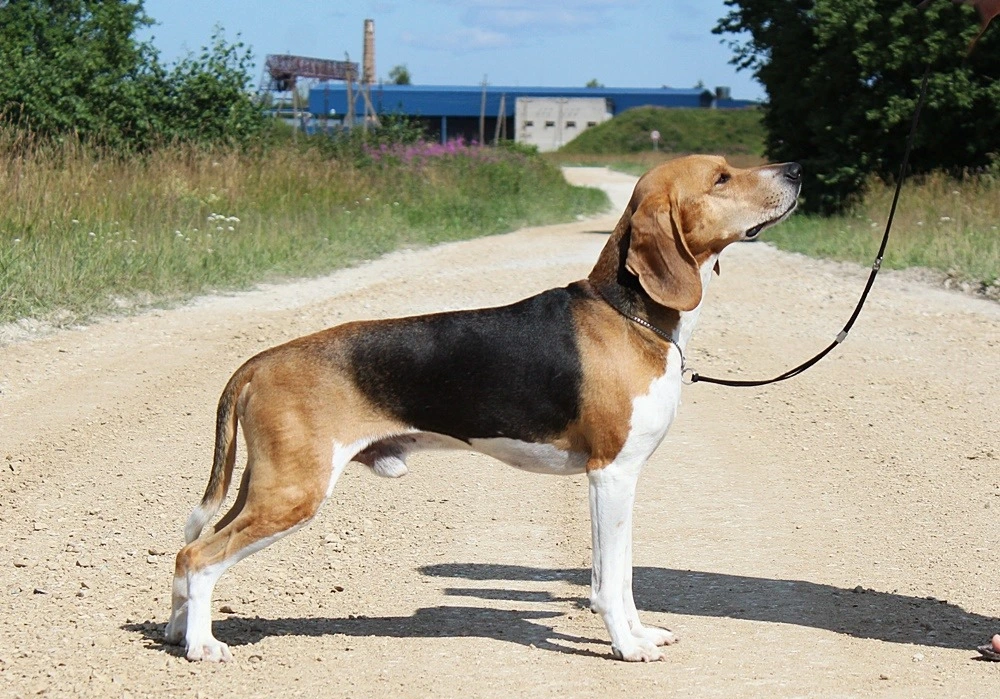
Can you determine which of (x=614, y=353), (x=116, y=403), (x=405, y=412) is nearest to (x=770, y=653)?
(x=614, y=353)

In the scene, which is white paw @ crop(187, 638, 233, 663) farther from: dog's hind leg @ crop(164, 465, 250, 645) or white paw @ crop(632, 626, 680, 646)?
white paw @ crop(632, 626, 680, 646)

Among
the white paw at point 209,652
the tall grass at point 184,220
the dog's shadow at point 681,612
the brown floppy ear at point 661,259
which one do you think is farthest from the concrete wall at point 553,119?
the white paw at point 209,652

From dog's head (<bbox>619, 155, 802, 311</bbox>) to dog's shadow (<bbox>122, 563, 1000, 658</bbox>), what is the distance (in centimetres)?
137

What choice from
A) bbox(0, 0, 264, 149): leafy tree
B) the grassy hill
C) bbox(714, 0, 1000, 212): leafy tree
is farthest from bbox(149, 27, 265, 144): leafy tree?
the grassy hill

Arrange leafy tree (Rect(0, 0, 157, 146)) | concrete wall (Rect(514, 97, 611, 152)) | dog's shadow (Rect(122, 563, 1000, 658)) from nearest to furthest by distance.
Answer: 1. dog's shadow (Rect(122, 563, 1000, 658))
2. leafy tree (Rect(0, 0, 157, 146))
3. concrete wall (Rect(514, 97, 611, 152))

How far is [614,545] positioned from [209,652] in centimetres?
146

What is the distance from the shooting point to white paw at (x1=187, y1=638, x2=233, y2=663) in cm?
493

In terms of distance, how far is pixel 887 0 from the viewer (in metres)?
26.2

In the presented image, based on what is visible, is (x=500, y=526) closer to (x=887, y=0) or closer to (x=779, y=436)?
(x=779, y=436)

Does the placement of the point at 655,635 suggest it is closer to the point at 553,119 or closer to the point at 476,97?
the point at 476,97

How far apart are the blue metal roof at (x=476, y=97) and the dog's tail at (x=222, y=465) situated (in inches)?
3103

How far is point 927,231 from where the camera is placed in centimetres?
2022

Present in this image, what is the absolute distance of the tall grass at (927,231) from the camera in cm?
1767

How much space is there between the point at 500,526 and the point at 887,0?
858 inches
